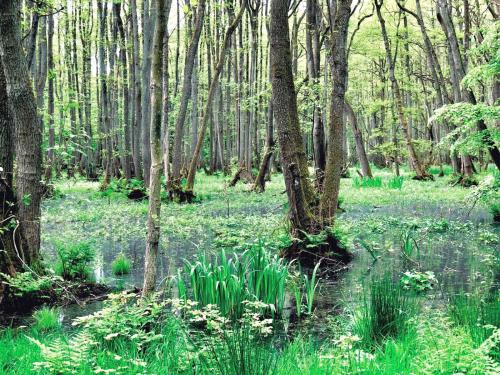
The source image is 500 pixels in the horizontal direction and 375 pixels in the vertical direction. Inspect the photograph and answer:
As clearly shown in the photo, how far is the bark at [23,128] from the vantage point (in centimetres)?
467

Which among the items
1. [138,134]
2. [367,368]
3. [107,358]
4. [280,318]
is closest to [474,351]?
[367,368]

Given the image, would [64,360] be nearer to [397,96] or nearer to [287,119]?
[287,119]

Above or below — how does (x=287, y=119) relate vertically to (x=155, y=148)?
above

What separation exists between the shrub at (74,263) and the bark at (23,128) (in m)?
0.51

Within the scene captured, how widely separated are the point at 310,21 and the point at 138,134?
718cm

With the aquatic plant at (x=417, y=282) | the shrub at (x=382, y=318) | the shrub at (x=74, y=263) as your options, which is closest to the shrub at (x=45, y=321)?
the shrub at (x=74, y=263)

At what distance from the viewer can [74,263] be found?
229 inches

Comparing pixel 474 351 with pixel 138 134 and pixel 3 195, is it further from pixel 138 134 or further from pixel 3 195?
pixel 138 134

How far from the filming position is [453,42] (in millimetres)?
13125

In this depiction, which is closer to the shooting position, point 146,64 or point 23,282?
point 23,282

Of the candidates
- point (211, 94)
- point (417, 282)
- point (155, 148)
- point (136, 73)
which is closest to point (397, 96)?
point (211, 94)

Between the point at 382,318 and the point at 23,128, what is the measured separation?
3.94 m

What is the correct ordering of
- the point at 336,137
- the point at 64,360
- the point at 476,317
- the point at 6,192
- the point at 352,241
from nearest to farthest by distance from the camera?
1. the point at 64,360
2. the point at 476,317
3. the point at 6,192
4. the point at 336,137
5. the point at 352,241

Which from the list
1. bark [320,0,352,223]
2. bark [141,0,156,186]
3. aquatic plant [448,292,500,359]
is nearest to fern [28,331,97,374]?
aquatic plant [448,292,500,359]
